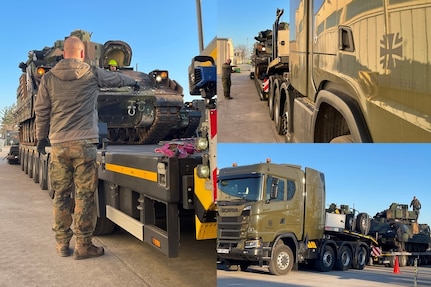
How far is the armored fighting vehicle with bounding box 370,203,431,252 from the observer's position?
1420mm

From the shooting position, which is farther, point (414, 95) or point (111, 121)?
point (111, 121)

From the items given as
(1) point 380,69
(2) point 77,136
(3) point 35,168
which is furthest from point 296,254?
(3) point 35,168

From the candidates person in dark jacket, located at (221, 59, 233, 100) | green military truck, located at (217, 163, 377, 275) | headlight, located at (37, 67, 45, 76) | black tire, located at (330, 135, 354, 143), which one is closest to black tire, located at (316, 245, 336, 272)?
green military truck, located at (217, 163, 377, 275)

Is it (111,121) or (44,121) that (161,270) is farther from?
(111,121)

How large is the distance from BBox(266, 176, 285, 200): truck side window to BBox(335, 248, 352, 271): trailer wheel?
25cm

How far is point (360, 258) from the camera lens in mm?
1572

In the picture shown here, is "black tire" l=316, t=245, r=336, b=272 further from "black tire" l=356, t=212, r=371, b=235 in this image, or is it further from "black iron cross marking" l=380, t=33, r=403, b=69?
"black iron cross marking" l=380, t=33, r=403, b=69

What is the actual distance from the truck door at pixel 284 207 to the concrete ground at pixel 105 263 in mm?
2723

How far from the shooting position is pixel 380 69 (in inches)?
51.1

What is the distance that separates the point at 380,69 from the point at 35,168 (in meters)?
11.5

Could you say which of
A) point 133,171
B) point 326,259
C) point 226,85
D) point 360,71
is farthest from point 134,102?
point 360,71

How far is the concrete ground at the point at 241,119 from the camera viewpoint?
1644 millimetres

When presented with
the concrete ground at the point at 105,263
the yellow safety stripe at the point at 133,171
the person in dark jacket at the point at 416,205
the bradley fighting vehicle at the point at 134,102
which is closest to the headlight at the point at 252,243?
the person in dark jacket at the point at 416,205

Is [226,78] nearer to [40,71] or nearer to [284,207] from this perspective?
[284,207]
